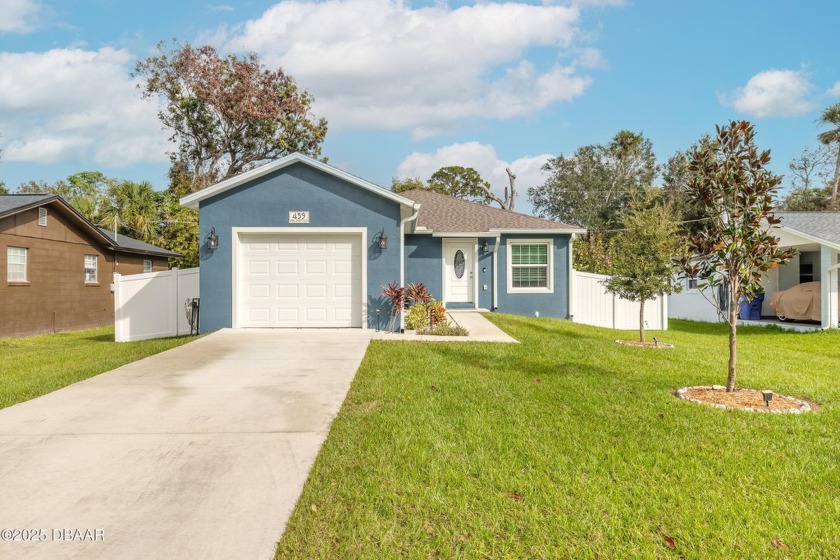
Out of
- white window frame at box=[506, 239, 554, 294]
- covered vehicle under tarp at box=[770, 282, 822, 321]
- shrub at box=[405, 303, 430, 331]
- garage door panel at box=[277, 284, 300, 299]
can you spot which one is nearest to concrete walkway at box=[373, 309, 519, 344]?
shrub at box=[405, 303, 430, 331]

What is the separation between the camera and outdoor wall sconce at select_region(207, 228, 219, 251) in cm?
1112

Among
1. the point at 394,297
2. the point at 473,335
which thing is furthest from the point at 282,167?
the point at 473,335

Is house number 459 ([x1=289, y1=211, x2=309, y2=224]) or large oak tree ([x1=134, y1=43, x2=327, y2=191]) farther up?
large oak tree ([x1=134, y1=43, x2=327, y2=191])

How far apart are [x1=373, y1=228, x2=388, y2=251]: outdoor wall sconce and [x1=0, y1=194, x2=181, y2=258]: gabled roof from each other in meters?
11.8

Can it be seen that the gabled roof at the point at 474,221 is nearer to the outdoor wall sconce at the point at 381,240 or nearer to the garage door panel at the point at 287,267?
the outdoor wall sconce at the point at 381,240

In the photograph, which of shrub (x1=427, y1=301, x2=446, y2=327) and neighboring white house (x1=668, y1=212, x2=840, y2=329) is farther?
neighboring white house (x1=668, y1=212, x2=840, y2=329)

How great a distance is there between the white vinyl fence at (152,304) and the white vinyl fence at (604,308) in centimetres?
1114

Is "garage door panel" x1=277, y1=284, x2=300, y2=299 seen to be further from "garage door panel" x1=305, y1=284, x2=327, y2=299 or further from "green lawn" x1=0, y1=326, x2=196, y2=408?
"green lawn" x1=0, y1=326, x2=196, y2=408

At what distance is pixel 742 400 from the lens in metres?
5.59

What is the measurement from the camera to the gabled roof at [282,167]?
11.0 meters

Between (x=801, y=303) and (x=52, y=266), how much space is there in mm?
24730

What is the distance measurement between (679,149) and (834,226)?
2391cm

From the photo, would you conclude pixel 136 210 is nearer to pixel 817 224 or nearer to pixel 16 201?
pixel 16 201

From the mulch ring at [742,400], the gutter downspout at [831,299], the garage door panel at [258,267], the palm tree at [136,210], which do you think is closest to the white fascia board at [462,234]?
the garage door panel at [258,267]
